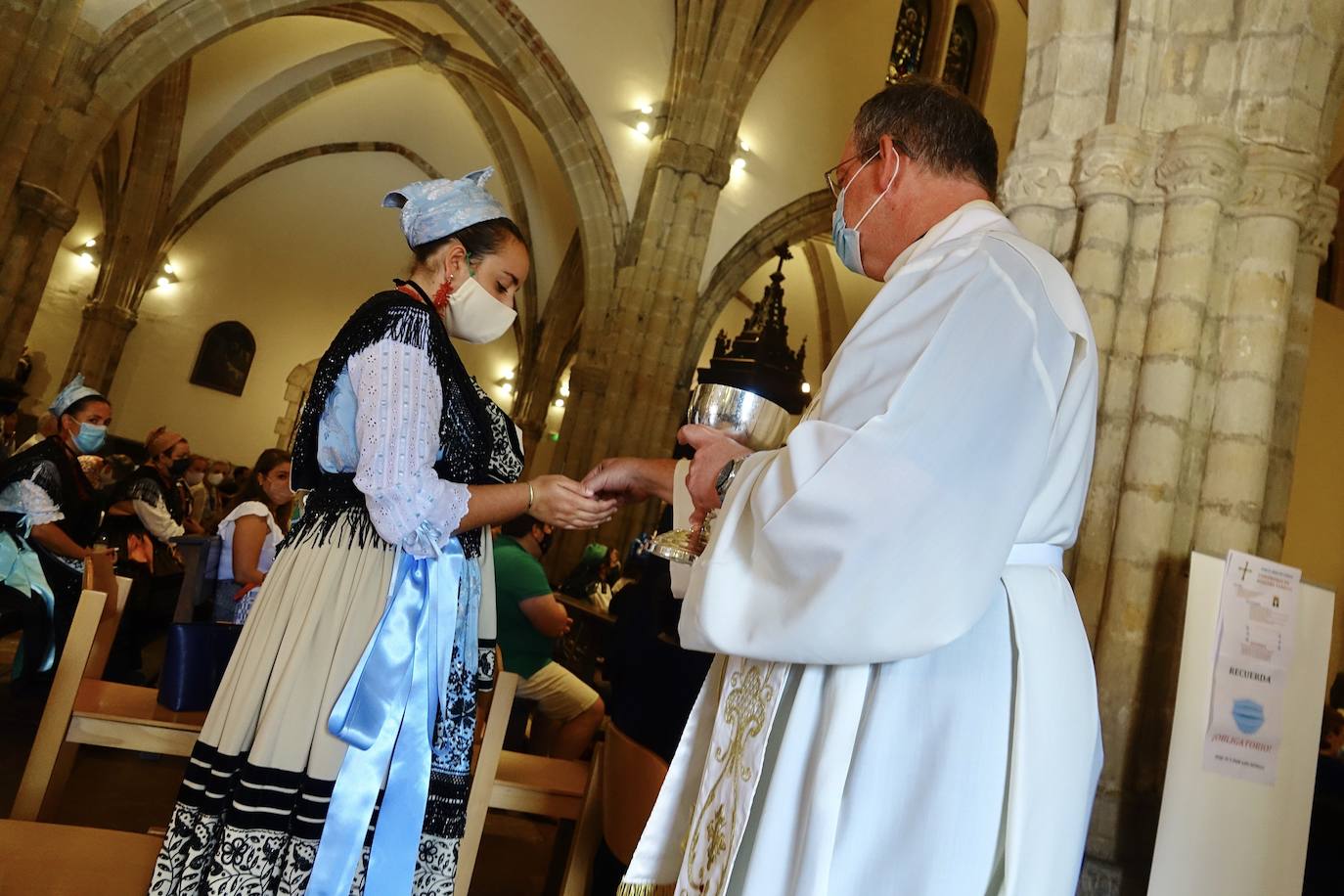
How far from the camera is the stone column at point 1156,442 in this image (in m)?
3.51

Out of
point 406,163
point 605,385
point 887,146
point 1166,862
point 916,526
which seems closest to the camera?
point 916,526

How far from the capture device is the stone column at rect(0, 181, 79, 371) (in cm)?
839

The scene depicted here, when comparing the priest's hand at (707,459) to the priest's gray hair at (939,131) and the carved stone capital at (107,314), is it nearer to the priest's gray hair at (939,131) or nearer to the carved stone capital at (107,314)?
the priest's gray hair at (939,131)

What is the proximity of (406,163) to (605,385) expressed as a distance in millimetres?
9689

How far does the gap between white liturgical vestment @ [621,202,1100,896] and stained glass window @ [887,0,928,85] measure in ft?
47.0

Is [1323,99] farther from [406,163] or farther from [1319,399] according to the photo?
[406,163]

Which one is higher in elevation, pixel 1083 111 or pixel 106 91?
pixel 106 91

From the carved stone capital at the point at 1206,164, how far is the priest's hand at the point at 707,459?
290 centimetres

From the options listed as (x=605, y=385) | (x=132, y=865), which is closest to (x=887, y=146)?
(x=132, y=865)

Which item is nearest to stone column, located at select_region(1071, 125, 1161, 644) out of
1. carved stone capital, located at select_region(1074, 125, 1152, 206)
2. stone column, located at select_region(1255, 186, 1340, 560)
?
carved stone capital, located at select_region(1074, 125, 1152, 206)

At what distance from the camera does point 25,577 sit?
4.96 m

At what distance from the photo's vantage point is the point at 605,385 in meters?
11.8

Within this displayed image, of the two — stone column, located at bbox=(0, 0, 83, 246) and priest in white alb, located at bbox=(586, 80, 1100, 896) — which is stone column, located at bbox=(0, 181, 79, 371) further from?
priest in white alb, located at bbox=(586, 80, 1100, 896)

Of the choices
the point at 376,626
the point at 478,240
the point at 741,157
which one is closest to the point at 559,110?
the point at 741,157
